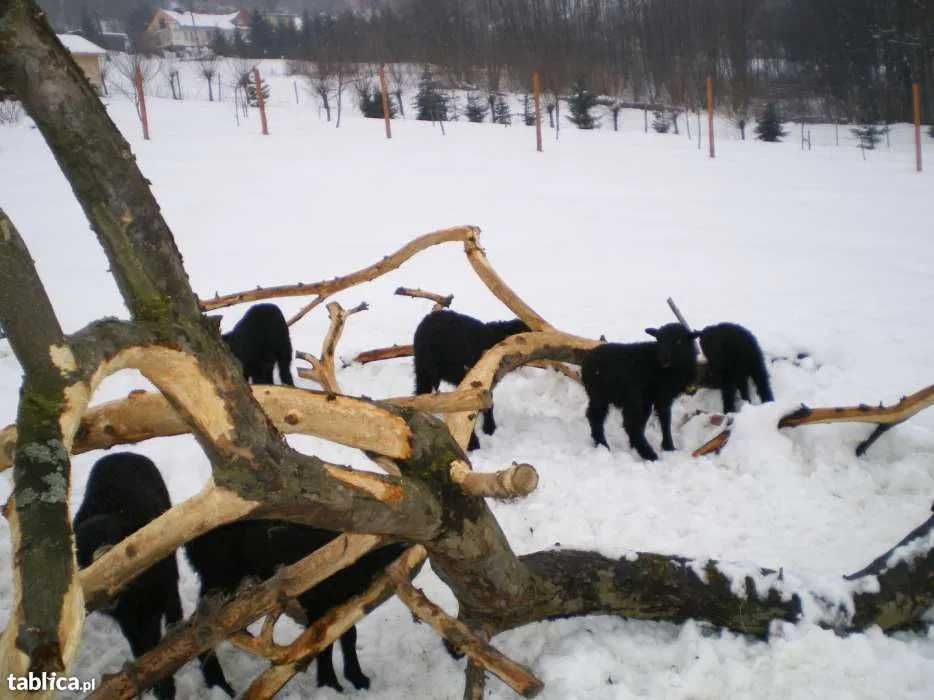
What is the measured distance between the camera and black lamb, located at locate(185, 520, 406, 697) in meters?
3.79

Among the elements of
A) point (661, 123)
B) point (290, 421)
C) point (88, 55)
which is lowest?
point (290, 421)

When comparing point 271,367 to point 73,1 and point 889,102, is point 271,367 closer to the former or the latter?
point 889,102

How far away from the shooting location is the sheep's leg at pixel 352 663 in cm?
381

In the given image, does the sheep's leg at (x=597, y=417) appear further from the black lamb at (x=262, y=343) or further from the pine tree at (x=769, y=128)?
the pine tree at (x=769, y=128)

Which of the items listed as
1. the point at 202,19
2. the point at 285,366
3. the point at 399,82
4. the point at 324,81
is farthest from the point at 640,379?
the point at 202,19

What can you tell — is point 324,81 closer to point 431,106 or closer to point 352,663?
point 431,106

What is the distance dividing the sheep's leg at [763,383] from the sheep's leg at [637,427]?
4.10ft

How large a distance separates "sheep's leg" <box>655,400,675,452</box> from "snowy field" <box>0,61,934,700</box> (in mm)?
141

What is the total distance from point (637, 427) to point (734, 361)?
123cm

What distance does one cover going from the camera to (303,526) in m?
4.05

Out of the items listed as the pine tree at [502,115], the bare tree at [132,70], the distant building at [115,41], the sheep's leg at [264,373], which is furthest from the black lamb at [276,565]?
the distant building at [115,41]

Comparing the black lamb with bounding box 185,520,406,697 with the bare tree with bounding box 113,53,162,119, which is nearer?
the black lamb with bounding box 185,520,406,697

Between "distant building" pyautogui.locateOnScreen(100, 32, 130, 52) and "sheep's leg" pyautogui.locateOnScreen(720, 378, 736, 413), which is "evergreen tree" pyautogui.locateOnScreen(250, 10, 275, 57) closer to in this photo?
"distant building" pyautogui.locateOnScreen(100, 32, 130, 52)

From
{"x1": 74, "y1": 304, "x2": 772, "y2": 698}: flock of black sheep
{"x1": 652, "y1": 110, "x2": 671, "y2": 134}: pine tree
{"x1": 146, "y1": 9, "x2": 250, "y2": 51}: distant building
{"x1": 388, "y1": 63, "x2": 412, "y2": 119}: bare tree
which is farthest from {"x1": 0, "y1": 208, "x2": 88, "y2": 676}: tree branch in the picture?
{"x1": 146, "y1": 9, "x2": 250, "y2": 51}: distant building
